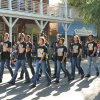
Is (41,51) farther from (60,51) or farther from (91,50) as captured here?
(91,50)

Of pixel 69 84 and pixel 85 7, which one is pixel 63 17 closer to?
pixel 85 7

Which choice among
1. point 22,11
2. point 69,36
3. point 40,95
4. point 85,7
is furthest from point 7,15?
point 40,95

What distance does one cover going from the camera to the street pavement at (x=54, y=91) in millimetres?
10617

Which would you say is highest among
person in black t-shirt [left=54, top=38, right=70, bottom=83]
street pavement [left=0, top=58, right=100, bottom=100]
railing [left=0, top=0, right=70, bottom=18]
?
railing [left=0, top=0, right=70, bottom=18]

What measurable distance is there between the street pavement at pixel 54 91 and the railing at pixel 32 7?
16.8m

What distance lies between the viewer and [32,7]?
1293 inches

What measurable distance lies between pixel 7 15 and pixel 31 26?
18.5ft

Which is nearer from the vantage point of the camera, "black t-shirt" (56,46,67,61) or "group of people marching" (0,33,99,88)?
"group of people marching" (0,33,99,88)

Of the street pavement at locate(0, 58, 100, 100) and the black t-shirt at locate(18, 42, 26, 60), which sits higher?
the black t-shirt at locate(18, 42, 26, 60)

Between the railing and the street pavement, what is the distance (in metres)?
16.8

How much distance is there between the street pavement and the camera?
10.6 m

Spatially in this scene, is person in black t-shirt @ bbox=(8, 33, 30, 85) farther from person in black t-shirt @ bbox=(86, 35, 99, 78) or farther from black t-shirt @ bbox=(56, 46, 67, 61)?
person in black t-shirt @ bbox=(86, 35, 99, 78)

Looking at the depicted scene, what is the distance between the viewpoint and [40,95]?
10.9 m

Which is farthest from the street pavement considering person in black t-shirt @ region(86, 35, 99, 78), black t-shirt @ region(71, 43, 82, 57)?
person in black t-shirt @ region(86, 35, 99, 78)
